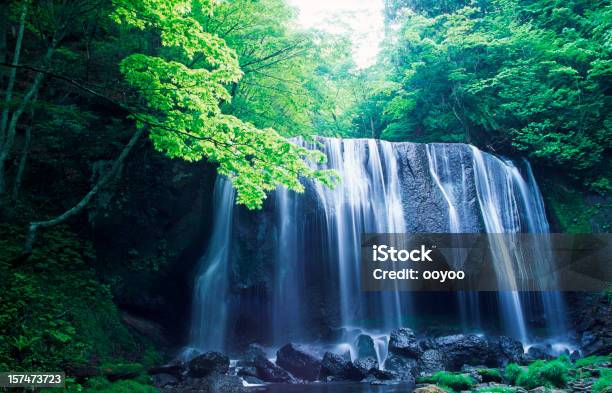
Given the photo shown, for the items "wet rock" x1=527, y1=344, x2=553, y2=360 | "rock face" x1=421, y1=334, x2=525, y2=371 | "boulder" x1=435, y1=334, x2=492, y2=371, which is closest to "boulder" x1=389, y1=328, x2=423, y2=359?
"rock face" x1=421, y1=334, x2=525, y2=371

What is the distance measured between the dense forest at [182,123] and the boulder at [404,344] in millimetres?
5203

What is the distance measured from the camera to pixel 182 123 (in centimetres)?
598

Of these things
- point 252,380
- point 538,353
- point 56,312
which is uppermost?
point 56,312

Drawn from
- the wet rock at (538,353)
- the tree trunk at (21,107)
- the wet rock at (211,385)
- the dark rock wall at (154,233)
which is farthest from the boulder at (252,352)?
the wet rock at (538,353)

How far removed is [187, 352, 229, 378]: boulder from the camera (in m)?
8.52

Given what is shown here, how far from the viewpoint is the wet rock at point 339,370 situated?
916cm

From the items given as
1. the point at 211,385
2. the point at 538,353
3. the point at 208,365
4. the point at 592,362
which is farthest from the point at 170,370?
the point at 538,353

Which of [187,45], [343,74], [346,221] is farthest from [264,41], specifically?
[343,74]

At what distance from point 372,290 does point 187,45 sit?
385 inches

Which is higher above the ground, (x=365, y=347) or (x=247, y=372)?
(x=365, y=347)

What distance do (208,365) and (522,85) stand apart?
15.6 m

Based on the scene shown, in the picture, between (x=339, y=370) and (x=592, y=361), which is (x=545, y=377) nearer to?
(x=592, y=361)

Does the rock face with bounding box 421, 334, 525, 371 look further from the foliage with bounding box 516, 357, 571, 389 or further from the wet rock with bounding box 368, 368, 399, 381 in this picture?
the foliage with bounding box 516, 357, 571, 389

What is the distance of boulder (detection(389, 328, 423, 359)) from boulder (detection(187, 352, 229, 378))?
4318 mm
